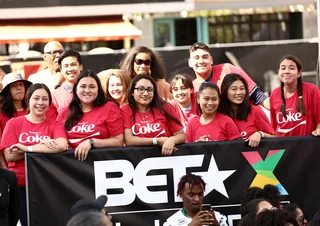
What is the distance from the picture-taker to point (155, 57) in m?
12.0

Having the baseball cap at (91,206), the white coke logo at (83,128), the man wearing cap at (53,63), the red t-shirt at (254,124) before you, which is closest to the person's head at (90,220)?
the baseball cap at (91,206)

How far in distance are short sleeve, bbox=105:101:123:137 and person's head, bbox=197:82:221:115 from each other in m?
0.88

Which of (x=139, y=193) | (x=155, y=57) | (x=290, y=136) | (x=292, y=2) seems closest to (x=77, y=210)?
(x=139, y=193)

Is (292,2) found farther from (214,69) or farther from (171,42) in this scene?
(214,69)

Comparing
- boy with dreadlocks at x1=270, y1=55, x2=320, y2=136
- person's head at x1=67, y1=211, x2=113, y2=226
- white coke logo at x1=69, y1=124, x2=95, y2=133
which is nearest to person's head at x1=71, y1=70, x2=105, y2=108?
white coke logo at x1=69, y1=124, x2=95, y2=133

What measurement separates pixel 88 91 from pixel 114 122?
40cm

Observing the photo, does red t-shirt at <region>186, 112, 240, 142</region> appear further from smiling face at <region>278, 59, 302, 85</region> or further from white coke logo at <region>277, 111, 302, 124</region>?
smiling face at <region>278, 59, 302, 85</region>

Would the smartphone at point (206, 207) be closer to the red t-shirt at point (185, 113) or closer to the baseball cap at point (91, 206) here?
the red t-shirt at point (185, 113)

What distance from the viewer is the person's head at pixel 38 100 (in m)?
10.4

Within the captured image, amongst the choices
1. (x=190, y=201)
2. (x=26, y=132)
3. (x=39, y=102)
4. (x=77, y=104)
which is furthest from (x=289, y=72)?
(x=26, y=132)

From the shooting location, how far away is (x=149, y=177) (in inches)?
410

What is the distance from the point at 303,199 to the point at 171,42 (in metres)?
13.1

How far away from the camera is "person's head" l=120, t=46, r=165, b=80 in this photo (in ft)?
39.1

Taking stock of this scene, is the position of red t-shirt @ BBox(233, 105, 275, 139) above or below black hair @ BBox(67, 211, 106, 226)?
above
